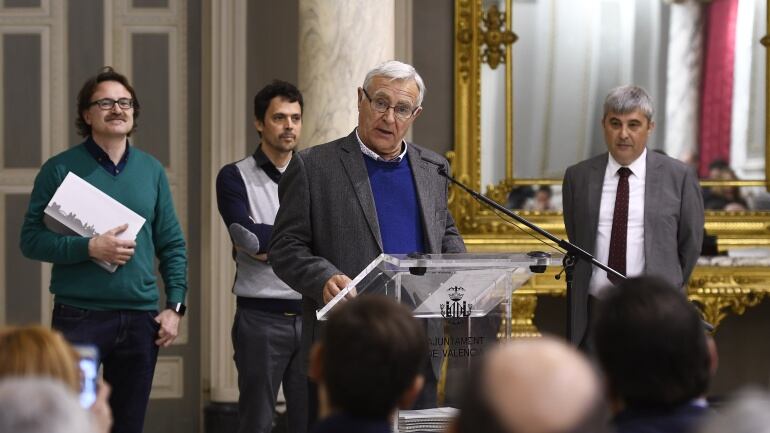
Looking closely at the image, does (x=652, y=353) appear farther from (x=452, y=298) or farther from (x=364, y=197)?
(x=364, y=197)

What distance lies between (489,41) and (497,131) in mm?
462

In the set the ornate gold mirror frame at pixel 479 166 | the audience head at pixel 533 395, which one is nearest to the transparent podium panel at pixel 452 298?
the audience head at pixel 533 395

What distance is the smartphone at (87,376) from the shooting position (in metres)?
2.25

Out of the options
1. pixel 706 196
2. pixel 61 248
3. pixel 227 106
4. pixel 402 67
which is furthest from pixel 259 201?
pixel 706 196

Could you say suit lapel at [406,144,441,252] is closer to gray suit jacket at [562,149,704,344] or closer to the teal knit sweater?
the teal knit sweater

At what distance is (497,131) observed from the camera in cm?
672

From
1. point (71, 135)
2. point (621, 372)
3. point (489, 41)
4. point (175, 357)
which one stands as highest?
point (489, 41)

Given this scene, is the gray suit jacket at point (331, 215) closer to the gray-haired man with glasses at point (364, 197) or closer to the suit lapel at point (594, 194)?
the gray-haired man with glasses at point (364, 197)

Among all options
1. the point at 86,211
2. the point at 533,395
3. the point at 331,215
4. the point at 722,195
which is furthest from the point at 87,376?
the point at 722,195

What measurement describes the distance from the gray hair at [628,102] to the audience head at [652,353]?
3021 mm

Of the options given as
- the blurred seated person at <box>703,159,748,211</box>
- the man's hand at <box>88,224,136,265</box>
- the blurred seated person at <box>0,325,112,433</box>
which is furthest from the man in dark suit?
the blurred seated person at <box>0,325,112,433</box>

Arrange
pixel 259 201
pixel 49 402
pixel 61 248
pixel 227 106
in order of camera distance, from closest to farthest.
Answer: pixel 49 402
pixel 61 248
pixel 259 201
pixel 227 106

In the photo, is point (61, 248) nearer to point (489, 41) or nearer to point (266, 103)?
point (266, 103)

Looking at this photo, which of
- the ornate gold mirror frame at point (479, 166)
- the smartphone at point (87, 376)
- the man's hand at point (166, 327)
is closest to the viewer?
the smartphone at point (87, 376)
